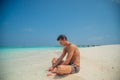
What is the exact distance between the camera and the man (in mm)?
2697

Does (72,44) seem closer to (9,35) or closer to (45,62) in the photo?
(45,62)

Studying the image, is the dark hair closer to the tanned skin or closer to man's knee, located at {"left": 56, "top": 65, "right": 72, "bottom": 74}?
the tanned skin

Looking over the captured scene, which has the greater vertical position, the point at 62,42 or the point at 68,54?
the point at 62,42

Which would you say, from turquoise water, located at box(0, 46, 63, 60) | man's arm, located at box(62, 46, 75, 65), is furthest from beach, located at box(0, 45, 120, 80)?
man's arm, located at box(62, 46, 75, 65)

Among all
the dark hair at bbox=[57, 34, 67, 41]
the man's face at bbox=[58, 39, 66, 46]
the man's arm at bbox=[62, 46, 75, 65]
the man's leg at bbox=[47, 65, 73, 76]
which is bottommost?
the man's leg at bbox=[47, 65, 73, 76]

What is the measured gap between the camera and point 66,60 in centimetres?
271

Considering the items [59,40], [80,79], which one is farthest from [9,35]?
[80,79]

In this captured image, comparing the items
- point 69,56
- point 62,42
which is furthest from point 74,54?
point 62,42

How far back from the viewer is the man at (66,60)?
270 centimetres

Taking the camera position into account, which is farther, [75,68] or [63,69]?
[75,68]

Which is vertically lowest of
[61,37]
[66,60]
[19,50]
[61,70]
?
[61,70]

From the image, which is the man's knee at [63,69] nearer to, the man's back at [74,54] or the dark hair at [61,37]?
the man's back at [74,54]

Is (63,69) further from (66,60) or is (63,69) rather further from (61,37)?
(61,37)

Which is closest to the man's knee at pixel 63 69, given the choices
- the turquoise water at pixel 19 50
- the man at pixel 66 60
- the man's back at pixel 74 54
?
the man at pixel 66 60
